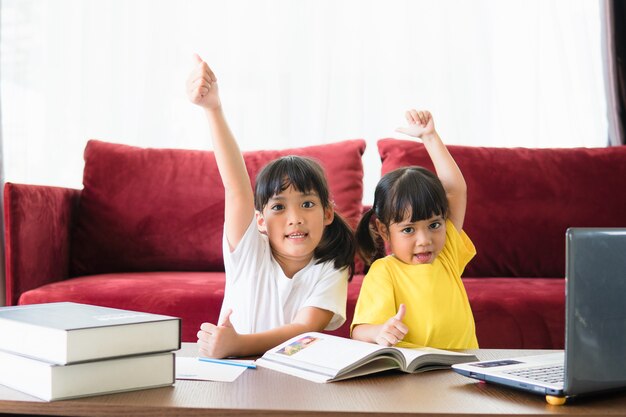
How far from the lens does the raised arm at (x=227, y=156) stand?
1285mm

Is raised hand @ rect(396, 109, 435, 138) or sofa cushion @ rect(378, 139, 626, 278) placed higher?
raised hand @ rect(396, 109, 435, 138)

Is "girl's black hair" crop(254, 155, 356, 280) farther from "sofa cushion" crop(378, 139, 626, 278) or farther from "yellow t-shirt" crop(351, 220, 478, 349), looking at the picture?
"sofa cushion" crop(378, 139, 626, 278)

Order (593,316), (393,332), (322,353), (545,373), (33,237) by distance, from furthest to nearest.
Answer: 1. (33,237)
2. (393,332)
3. (322,353)
4. (545,373)
5. (593,316)

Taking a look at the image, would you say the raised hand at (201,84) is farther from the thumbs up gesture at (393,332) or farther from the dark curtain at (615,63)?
the dark curtain at (615,63)

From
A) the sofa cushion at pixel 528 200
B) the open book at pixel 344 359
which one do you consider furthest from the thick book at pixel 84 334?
the sofa cushion at pixel 528 200

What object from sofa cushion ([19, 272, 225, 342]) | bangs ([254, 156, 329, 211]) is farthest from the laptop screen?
sofa cushion ([19, 272, 225, 342])

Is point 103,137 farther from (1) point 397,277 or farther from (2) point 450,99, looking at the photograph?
(1) point 397,277

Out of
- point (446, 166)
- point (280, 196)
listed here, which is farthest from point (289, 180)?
point (446, 166)

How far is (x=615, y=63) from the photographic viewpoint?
2.94 m

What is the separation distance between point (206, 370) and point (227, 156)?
0.53m

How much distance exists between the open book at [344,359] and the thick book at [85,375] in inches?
7.3

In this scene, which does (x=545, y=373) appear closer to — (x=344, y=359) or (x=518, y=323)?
(x=344, y=359)

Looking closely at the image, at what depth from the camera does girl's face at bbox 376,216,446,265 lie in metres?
1.53

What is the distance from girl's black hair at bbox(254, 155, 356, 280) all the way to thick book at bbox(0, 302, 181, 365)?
24.7 inches
